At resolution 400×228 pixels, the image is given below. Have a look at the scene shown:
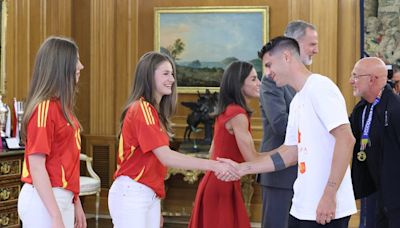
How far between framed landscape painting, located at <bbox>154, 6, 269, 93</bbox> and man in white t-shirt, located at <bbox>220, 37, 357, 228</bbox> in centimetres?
459

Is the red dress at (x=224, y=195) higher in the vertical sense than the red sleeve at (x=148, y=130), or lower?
lower

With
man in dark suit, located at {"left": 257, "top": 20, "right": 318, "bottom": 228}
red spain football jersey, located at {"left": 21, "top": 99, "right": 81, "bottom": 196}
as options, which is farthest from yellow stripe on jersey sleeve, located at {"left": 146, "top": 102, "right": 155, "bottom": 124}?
man in dark suit, located at {"left": 257, "top": 20, "right": 318, "bottom": 228}

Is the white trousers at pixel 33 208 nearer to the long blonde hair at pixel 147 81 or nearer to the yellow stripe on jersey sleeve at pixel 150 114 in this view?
the yellow stripe on jersey sleeve at pixel 150 114

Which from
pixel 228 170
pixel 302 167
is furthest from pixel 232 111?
pixel 302 167

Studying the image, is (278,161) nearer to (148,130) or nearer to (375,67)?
(148,130)

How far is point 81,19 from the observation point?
812 centimetres

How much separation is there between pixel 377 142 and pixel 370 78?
0.44 m

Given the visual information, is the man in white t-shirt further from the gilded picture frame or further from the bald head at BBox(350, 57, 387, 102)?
the gilded picture frame

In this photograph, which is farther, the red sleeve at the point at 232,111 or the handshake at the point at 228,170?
the red sleeve at the point at 232,111

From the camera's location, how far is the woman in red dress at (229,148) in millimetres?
4109

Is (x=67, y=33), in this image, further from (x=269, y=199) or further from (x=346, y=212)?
(x=346, y=212)

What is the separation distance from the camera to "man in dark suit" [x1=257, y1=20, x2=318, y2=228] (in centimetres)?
402

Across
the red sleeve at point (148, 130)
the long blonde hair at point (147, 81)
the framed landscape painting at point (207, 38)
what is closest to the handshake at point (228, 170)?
the long blonde hair at point (147, 81)

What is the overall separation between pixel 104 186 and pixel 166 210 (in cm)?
87
